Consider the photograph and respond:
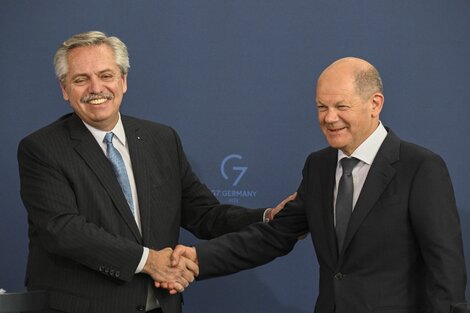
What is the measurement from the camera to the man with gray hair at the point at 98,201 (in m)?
2.88

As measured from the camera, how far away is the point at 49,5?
3.89 meters

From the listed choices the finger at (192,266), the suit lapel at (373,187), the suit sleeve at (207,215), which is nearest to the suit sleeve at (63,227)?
the finger at (192,266)

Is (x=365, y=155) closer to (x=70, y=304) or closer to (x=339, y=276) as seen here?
(x=339, y=276)

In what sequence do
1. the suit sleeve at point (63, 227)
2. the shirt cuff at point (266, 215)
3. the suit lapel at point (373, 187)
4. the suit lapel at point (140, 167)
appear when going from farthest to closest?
1. the shirt cuff at point (266, 215)
2. the suit lapel at point (140, 167)
3. the suit sleeve at point (63, 227)
4. the suit lapel at point (373, 187)

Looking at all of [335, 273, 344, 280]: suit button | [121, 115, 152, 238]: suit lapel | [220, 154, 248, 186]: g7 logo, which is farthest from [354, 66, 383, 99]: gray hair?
[220, 154, 248, 186]: g7 logo

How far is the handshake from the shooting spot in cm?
294

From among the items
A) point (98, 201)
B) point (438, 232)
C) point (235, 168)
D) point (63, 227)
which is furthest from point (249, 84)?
point (438, 232)

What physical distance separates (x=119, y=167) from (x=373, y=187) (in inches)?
36.5

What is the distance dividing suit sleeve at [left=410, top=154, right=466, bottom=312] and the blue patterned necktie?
3.30ft

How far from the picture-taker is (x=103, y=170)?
9.69 feet

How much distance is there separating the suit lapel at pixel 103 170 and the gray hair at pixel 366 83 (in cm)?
90

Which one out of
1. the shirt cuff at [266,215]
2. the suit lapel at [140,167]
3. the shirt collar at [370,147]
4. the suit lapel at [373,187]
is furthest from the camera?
the shirt cuff at [266,215]

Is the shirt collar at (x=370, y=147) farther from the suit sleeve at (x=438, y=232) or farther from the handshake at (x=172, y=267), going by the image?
the handshake at (x=172, y=267)

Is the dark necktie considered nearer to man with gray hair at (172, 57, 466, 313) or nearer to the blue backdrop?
man with gray hair at (172, 57, 466, 313)
